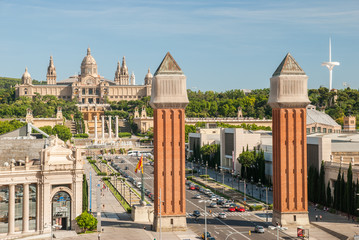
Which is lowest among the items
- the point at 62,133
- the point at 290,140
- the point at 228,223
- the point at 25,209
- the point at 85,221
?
the point at 228,223

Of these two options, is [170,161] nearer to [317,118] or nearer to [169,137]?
[169,137]

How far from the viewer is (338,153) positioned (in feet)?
299

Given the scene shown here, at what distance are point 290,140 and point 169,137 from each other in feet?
51.2

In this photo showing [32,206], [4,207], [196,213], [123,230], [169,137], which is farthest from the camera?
[196,213]

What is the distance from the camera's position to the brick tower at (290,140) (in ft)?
234

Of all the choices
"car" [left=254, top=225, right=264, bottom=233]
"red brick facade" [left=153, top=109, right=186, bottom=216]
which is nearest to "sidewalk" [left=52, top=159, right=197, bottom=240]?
"red brick facade" [left=153, top=109, right=186, bottom=216]

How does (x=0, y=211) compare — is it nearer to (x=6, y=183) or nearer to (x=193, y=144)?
(x=6, y=183)

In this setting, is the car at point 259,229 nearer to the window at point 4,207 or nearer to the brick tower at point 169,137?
the brick tower at point 169,137

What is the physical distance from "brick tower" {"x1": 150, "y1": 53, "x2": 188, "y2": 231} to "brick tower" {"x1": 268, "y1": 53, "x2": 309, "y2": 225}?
1216 centimetres

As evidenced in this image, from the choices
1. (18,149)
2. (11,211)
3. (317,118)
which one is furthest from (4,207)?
(317,118)

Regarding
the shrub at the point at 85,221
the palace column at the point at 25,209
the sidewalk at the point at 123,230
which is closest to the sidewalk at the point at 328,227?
the sidewalk at the point at 123,230

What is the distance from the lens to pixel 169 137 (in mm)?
70312

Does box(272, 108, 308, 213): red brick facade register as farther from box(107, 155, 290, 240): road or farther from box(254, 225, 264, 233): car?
box(254, 225, 264, 233): car

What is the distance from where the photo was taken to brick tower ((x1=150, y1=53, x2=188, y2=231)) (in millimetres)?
69688
